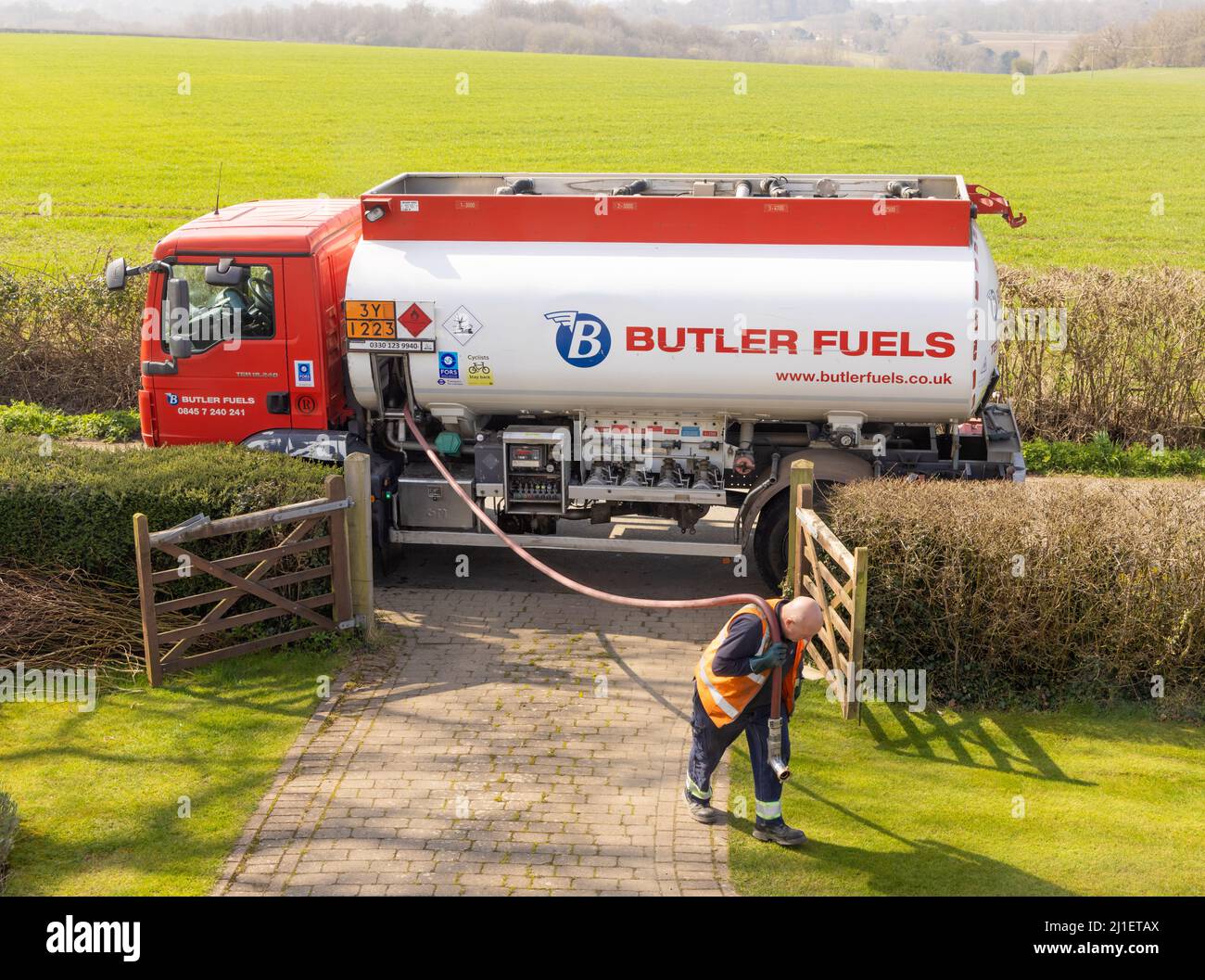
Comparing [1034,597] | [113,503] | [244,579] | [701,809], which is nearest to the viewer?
[701,809]

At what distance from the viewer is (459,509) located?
11695mm

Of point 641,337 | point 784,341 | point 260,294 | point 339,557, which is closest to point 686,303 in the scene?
point 641,337

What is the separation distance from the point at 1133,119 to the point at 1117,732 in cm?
4119

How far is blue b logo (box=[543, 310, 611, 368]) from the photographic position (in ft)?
35.0

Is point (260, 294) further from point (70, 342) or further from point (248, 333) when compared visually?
point (70, 342)

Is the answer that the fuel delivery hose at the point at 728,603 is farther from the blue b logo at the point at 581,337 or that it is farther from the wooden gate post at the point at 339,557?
the blue b logo at the point at 581,337

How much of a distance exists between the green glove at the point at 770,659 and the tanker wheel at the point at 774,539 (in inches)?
162

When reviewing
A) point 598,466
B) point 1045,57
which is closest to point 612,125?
point 598,466

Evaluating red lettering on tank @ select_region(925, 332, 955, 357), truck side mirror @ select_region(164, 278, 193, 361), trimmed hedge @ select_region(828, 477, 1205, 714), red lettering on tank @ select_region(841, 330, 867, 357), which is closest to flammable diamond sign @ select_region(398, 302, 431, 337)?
truck side mirror @ select_region(164, 278, 193, 361)

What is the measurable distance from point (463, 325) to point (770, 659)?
5007 millimetres

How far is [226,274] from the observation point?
36.9 feet

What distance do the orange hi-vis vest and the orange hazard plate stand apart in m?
4.92

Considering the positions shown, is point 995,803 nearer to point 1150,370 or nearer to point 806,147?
point 1150,370

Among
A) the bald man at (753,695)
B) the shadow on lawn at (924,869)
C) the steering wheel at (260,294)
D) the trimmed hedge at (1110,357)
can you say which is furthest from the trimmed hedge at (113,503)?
the trimmed hedge at (1110,357)
